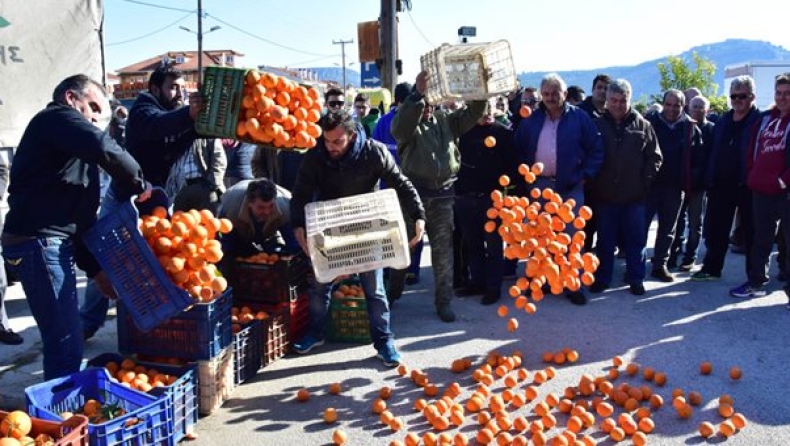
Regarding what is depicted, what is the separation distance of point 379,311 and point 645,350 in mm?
2149

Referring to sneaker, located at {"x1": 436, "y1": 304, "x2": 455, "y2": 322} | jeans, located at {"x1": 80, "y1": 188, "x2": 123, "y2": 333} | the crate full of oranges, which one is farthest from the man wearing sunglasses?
jeans, located at {"x1": 80, "y1": 188, "x2": 123, "y2": 333}

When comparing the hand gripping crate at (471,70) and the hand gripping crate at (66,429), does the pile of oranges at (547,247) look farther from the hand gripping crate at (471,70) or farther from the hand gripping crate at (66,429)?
the hand gripping crate at (66,429)

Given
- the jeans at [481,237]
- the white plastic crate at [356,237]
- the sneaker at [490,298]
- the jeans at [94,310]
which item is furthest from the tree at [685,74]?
the jeans at [94,310]

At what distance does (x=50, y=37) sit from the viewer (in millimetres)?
7023

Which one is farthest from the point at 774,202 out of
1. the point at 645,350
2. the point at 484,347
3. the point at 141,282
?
Result: the point at 141,282

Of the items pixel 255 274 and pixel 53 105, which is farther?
pixel 255 274

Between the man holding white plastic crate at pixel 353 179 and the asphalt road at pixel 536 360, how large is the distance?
0.41m

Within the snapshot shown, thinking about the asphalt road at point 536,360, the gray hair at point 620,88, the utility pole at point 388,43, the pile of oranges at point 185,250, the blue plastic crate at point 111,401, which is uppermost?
the utility pole at point 388,43

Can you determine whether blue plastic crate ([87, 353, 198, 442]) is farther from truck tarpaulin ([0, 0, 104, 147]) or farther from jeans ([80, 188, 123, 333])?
truck tarpaulin ([0, 0, 104, 147])

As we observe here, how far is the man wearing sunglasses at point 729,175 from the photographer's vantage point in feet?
21.9

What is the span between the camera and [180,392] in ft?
11.9

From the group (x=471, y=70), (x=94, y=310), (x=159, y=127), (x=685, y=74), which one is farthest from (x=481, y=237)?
(x=685, y=74)

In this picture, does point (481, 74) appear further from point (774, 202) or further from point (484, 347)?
point (774, 202)

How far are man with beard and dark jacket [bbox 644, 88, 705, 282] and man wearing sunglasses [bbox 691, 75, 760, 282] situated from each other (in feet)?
0.65
